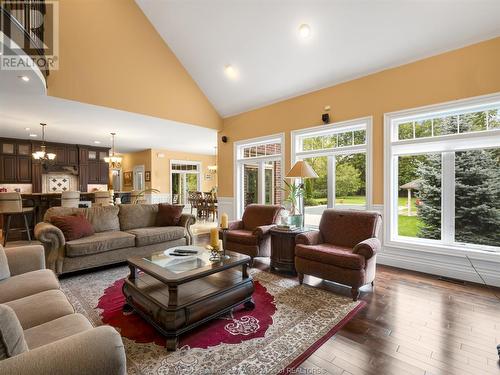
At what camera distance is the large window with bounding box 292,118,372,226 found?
14.6 ft

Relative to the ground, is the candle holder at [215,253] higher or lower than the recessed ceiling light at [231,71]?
lower

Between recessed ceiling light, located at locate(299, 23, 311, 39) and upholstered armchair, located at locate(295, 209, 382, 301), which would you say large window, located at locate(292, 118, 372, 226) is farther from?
recessed ceiling light, located at locate(299, 23, 311, 39)

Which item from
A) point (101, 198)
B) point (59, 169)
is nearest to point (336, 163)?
point (101, 198)

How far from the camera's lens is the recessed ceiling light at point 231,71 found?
5285 millimetres

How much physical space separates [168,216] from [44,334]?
11.5ft

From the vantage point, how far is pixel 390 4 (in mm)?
3295

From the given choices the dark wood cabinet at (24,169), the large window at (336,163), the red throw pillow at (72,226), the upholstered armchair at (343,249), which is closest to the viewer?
the upholstered armchair at (343,249)

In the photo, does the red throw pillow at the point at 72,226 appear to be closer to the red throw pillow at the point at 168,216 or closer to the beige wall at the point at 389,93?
the red throw pillow at the point at 168,216

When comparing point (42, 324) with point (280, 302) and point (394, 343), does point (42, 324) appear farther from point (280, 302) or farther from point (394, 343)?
point (394, 343)

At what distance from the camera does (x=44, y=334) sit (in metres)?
1.34

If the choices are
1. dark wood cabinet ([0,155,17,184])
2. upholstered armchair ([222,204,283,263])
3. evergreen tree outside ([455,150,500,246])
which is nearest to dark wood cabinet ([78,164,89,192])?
dark wood cabinet ([0,155,17,184])

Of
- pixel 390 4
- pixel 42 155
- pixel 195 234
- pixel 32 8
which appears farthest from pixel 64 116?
pixel 390 4

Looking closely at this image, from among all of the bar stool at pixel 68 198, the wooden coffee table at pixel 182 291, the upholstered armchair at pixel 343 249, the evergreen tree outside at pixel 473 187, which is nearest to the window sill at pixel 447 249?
the evergreen tree outside at pixel 473 187
